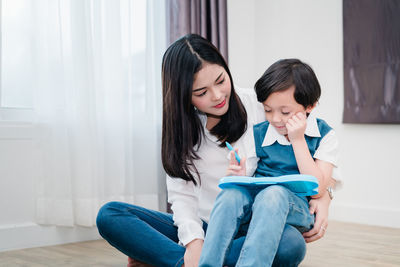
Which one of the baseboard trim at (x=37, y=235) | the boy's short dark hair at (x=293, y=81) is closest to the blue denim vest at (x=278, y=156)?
the boy's short dark hair at (x=293, y=81)

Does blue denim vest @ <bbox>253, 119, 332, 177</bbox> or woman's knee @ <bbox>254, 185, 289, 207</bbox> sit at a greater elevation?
blue denim vest @ <bbox>253, 119, 332, 177</bbox>

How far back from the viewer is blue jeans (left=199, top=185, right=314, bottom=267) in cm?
106

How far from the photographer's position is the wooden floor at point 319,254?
177 centimetres

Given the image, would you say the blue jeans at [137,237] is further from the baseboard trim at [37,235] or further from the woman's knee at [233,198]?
the baseboard trim at [37,235]

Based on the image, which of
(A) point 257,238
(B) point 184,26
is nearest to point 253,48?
(B) point 184,26

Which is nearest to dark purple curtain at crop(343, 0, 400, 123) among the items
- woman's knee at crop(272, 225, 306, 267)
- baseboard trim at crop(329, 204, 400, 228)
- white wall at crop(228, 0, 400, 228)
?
white wall at crop(228, 0, 400, 228)

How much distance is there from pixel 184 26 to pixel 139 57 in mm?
347

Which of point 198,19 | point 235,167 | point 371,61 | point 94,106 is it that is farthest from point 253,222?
point 371,61

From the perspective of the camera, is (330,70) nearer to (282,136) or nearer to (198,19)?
(198,19)

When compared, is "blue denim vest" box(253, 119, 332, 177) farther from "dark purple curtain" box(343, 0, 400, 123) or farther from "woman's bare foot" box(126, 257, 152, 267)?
"dark purple curtain" box(343, 0, 400, 123)

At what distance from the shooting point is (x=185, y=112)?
57.7 inches

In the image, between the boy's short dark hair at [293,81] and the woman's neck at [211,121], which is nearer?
the boy's short dark hair at [293,81]

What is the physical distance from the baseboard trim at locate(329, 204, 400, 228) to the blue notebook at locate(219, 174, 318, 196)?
1697 mm

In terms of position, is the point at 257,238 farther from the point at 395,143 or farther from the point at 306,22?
the point at 306,22
